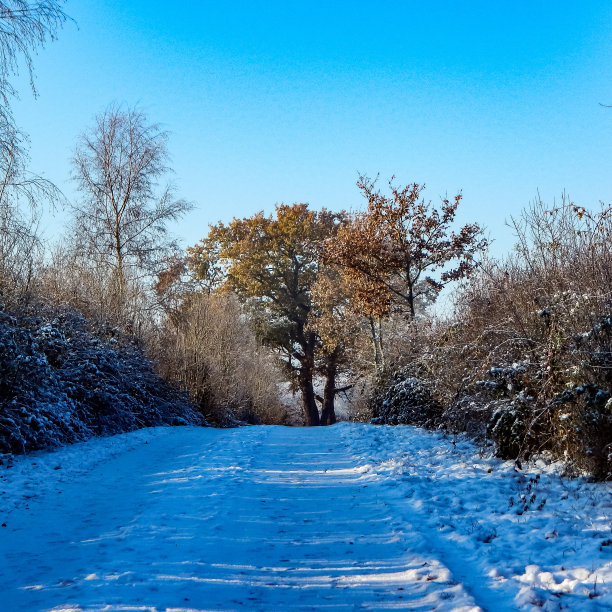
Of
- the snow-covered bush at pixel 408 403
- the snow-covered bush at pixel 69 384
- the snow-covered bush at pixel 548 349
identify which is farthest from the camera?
the snow-covered bush at pixel 408 403

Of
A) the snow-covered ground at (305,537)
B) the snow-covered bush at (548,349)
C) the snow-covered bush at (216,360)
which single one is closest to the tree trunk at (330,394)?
the snow-covered bush at (216,360)

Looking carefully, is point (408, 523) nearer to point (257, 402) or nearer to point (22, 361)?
point (22, 361)

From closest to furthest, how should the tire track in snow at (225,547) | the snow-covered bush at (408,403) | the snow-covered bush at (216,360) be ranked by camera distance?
the tire track in snow at (225,547)
the snow-covered bush at (408,403)
the snow-covered bush at (216,360)

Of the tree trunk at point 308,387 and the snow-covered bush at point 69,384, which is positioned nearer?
the snow-covered bush at point 69,384

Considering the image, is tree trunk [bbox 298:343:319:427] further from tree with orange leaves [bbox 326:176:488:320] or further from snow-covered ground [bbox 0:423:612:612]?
snow-covered ground [bbox 0:423:612:612]

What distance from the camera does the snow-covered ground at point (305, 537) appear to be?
3506mm

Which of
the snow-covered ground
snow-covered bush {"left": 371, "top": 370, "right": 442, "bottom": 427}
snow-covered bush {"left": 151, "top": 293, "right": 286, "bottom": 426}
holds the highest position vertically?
snow-covered bush {"left": 151, "top": 293, "right": 286, "bottom": 426}

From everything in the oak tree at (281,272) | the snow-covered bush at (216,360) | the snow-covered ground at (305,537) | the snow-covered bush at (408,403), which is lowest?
the snow-covered ground at (305,537)

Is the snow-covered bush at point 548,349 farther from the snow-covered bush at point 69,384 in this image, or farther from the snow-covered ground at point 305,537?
the snow-covered bush at point 69,384

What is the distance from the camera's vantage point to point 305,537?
15.7 ft

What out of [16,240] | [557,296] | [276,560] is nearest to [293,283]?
[16,240]

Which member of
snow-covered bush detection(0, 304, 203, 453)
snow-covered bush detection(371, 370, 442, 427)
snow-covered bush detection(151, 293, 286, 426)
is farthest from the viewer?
snow-covered bush detection(151, 293, 286, 426)

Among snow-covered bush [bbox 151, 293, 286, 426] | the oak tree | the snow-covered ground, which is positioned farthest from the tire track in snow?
the oak tree

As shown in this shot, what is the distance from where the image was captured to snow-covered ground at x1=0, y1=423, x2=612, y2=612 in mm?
3506
